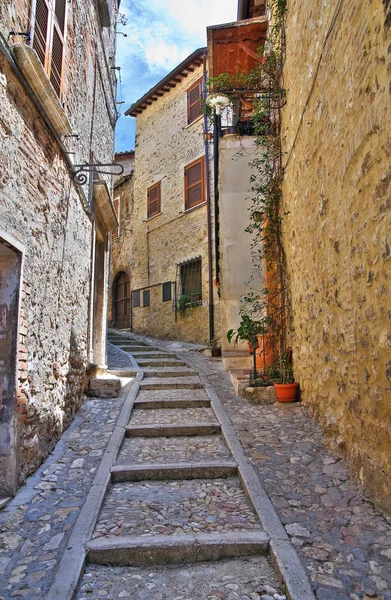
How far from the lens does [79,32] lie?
5.02 metres

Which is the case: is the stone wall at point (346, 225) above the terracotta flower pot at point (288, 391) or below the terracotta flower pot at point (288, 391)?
above

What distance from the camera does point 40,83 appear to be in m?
3.19

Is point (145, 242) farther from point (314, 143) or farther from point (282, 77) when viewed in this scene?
point (314, 143)

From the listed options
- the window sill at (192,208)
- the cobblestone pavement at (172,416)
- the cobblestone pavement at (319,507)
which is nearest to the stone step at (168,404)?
the cobblestone pavement at (172,416)

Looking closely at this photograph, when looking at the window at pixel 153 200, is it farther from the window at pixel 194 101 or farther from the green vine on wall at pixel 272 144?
the green vine on wall at pixel 272 144

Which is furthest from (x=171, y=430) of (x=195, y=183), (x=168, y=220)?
(x=168, y=220)

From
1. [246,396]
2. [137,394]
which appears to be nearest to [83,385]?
[137,394]

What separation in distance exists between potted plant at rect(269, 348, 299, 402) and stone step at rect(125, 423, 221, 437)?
98 centimetres

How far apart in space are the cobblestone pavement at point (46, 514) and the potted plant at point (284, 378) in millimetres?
2002

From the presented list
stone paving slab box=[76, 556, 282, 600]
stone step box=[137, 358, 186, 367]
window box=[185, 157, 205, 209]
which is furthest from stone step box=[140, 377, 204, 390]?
window box=[185, 157, 205, 209]

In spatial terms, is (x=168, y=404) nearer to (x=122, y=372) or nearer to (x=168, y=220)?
(x=122, y=372)

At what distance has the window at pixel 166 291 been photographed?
1238cm

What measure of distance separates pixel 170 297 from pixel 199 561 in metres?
10.1

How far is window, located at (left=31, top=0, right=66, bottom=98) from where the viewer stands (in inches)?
137
